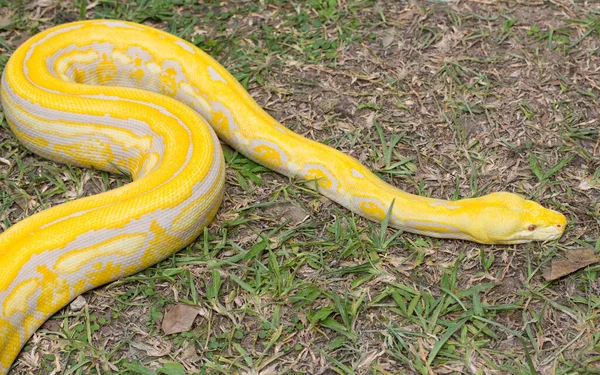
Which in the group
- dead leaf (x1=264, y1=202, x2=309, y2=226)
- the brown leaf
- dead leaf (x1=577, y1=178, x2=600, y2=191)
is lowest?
the brown leaf

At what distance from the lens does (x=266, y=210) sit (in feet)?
18.3

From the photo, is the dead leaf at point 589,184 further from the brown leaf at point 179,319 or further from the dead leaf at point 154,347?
the dead leaf at point 154,347

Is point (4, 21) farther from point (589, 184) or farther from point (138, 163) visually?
point (589, 184)

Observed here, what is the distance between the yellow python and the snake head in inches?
0.4

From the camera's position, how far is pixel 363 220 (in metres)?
5.47

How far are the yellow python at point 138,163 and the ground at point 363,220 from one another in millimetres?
173

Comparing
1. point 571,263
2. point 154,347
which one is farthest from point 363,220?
point 154,347

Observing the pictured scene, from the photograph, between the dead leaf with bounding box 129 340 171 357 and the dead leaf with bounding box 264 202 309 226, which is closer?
the dead leaf with bounding box 129 340 171 357

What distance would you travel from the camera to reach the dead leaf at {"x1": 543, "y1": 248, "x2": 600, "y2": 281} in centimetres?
492

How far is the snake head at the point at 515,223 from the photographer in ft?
16.5

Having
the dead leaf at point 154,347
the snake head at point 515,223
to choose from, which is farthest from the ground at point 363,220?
the snake head at point 515,223

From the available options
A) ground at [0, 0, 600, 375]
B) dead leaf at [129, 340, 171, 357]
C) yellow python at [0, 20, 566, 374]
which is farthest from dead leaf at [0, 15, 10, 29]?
dead leaf at [129, 340, 171, 357]

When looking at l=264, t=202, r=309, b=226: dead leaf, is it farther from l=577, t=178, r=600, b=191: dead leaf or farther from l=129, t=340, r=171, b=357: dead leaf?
l=577, t=178, r=600, b=191: dead leaf

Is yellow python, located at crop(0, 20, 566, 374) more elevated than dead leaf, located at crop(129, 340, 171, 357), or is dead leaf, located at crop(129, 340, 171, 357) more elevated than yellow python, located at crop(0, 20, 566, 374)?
yellow python, located at crop(0, 20, 566, 374)
